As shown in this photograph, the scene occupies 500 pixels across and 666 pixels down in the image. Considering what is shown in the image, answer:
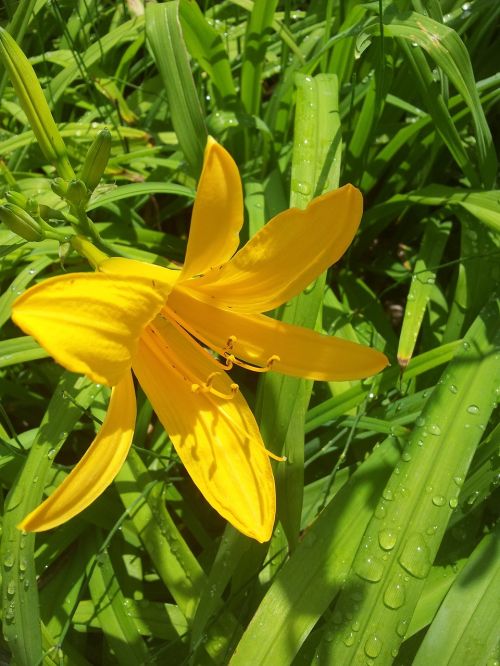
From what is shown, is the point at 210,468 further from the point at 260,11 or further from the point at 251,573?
the point at 260,11

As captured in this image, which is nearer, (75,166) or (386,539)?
(386,539)

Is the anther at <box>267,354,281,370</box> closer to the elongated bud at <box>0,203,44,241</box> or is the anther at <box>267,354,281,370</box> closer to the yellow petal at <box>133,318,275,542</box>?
the yellow petal at <box>133,318,275,542</box>

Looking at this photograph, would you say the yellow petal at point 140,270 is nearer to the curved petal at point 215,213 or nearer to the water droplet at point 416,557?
the curved petal at point 215,213

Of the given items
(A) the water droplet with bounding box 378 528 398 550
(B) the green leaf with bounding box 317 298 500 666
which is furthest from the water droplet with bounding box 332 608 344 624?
(A) the water droplet with bounding box 378 528 398 550

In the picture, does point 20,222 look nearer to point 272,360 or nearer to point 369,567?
point 272,360

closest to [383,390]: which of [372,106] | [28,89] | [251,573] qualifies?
[251,573]

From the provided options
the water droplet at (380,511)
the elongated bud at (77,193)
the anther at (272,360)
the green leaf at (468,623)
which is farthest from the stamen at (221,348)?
the green leaf at (468,623)

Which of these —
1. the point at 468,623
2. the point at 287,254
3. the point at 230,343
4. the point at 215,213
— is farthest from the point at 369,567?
the point at 215,213
